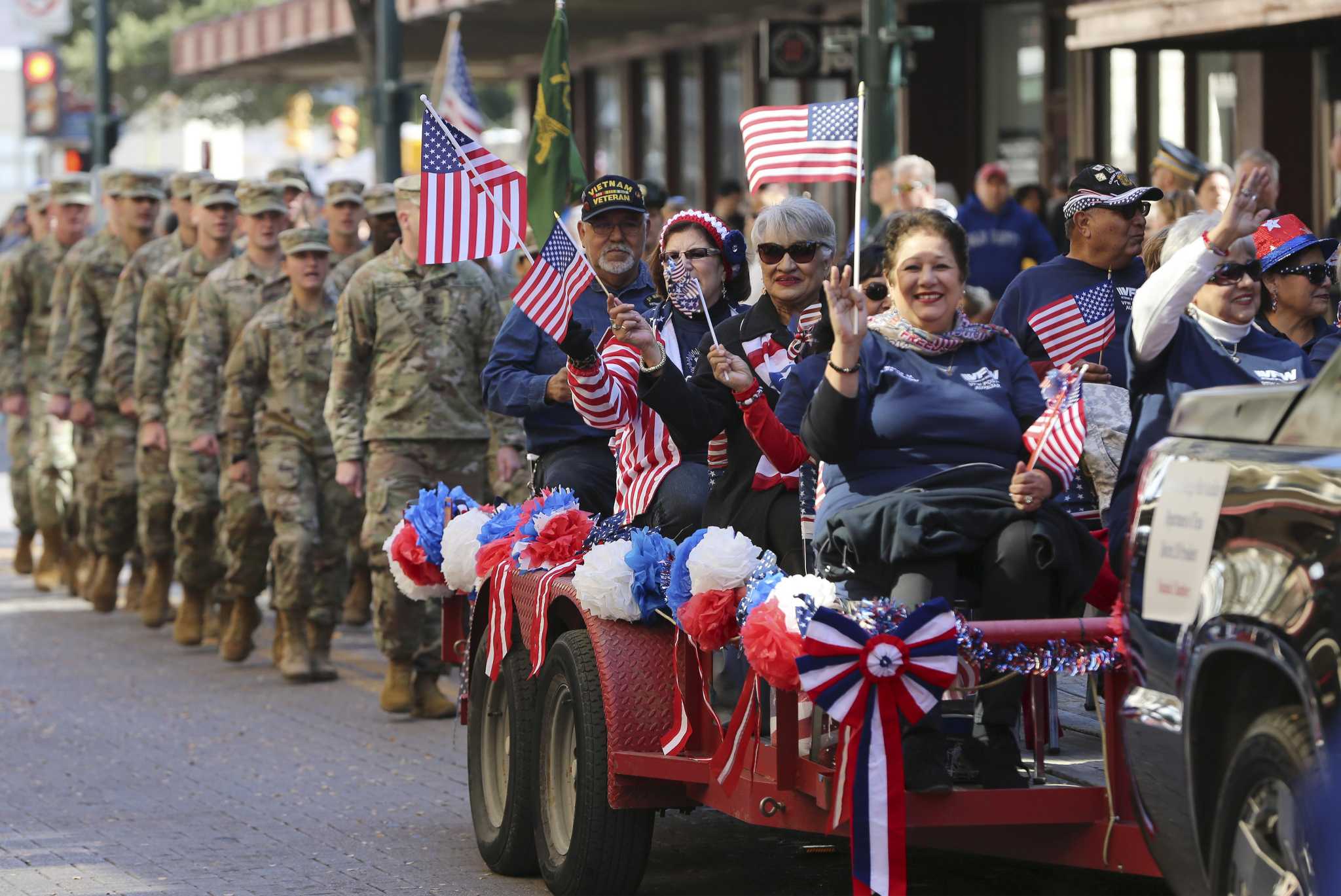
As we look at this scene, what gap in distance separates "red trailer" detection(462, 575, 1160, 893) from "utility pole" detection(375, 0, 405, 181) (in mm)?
12167

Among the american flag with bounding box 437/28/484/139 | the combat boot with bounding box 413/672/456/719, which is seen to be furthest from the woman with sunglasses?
the american flag with bounding box 437/28/484/139

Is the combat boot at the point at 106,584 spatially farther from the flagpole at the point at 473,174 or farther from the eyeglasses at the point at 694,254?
the eyeglasses at the point at 694,254

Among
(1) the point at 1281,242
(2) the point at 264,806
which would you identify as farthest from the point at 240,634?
(1) the point at 1281,242

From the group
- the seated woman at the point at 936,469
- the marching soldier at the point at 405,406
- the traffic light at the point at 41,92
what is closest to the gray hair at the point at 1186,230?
the seated woman at the point at 936,469

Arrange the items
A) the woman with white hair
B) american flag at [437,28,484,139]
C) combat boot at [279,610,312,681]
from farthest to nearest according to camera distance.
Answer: american flag at [437,28,484,139] → combat boot at [279,610,312,681] → the woman with white hair

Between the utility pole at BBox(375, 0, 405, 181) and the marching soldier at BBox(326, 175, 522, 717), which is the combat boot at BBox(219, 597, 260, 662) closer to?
the marching soldier at BBox(326, 175, 522, 717)

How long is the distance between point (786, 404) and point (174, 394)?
8503mm

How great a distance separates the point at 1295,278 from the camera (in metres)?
8.53

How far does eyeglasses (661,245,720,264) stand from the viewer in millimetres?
8484

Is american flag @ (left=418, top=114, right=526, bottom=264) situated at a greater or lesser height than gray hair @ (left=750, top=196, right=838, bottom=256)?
greater

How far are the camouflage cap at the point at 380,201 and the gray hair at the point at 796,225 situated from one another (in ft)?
18.1

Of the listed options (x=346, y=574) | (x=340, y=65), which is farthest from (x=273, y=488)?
(x=340, y=65)

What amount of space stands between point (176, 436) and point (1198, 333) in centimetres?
902

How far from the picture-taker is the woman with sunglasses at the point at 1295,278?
854 cm
